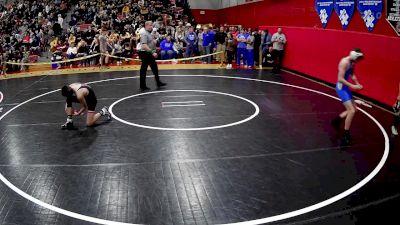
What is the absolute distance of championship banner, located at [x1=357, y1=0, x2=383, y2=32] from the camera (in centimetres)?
1083

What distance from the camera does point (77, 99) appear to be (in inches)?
301

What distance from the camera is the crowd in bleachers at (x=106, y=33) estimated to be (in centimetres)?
1593

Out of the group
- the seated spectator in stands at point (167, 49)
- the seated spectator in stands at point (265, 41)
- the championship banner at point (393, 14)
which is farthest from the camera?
the seated spectator in stands at point (167, 49)

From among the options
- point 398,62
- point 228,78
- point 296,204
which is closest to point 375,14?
point 398,62

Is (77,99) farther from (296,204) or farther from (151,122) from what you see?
(296,204)

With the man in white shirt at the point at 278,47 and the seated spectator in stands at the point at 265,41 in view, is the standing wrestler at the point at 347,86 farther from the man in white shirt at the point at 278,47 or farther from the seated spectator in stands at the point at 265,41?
the seated spectator in stands at the point at 265,41

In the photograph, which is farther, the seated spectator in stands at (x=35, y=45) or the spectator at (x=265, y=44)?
the seated spectator in stands at (x=35, y=45)

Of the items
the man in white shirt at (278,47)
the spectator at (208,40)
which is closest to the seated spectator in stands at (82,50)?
the spectator at (208,40)

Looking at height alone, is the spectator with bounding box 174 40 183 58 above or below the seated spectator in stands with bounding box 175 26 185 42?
below

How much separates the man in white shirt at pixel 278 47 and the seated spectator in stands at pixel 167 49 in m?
4.73

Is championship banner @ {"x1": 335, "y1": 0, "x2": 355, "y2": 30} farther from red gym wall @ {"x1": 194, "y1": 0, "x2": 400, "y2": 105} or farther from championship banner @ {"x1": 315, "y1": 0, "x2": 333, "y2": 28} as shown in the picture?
championship banner @ {"x1": 315, "y1": 0, "x2": 333, "y2": 28}

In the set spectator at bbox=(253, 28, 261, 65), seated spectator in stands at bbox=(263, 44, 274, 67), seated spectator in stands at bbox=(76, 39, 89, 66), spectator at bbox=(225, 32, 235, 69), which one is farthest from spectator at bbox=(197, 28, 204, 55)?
seated spectator in stands at bbox=(76, 39, 89, 66)

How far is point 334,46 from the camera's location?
11.7m

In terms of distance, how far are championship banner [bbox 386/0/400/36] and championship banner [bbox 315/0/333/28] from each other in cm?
344
